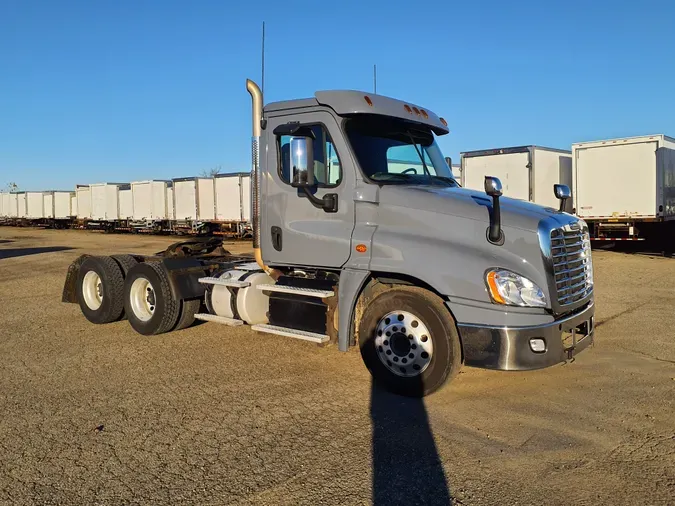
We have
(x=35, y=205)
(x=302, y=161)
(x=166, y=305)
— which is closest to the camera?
(x=302, y=161)

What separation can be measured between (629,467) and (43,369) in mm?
5800

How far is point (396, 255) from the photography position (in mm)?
5234

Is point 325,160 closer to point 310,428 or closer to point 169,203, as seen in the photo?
point 310,428

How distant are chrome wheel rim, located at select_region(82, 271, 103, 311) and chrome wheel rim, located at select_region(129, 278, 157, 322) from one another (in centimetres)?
106

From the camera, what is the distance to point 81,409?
5098mm

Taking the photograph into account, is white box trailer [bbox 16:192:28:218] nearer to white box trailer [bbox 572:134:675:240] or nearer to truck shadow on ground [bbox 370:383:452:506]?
white box trailer [bbox 572:134:675:240]

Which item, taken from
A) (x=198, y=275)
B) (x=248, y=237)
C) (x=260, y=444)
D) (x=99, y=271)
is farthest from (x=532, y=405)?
(x=248, y=237)

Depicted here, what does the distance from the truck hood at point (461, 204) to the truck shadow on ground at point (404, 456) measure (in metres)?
1.74

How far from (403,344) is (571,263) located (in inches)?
65.7

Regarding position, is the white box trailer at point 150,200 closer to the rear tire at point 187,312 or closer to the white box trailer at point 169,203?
the white box trailer at point 169,203

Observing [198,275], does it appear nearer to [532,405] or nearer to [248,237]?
[532,405]

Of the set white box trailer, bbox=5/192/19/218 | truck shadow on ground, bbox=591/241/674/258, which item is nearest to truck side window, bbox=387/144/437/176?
truck shadow on ground, bbox=591/241/674/258

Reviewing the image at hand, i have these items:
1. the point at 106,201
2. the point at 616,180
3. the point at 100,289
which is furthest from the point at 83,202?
the point at 100,289

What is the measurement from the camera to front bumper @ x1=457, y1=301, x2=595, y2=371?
4.66 meters
